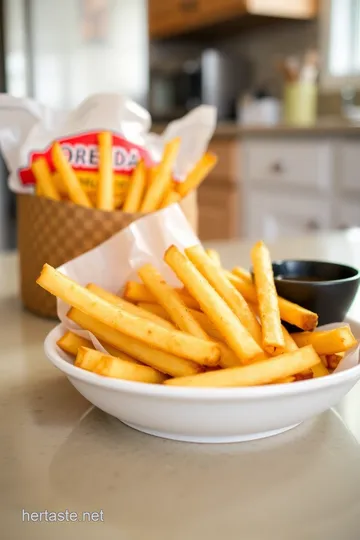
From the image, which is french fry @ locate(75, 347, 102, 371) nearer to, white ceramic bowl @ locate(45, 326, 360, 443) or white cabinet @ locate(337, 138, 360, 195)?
white ceramic bowl @ locate(45, 326, 360, 443)

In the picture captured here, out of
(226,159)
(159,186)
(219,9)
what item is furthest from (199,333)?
(219,9)

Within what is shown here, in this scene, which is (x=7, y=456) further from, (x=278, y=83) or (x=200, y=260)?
(x=278, y=83)

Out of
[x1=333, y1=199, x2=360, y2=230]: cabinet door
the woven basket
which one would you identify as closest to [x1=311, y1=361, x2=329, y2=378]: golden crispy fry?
the woven basket

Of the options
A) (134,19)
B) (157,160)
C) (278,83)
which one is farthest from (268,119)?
(157,160)

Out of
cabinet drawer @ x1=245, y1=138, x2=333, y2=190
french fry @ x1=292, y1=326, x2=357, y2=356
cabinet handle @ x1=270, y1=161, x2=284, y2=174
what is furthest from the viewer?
cabinet handle @ x1=270, y1=161, x2=284, y2=174

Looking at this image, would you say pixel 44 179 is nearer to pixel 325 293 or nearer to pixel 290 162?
pixel 325 293

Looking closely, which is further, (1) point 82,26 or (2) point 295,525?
(1) point 82,26
